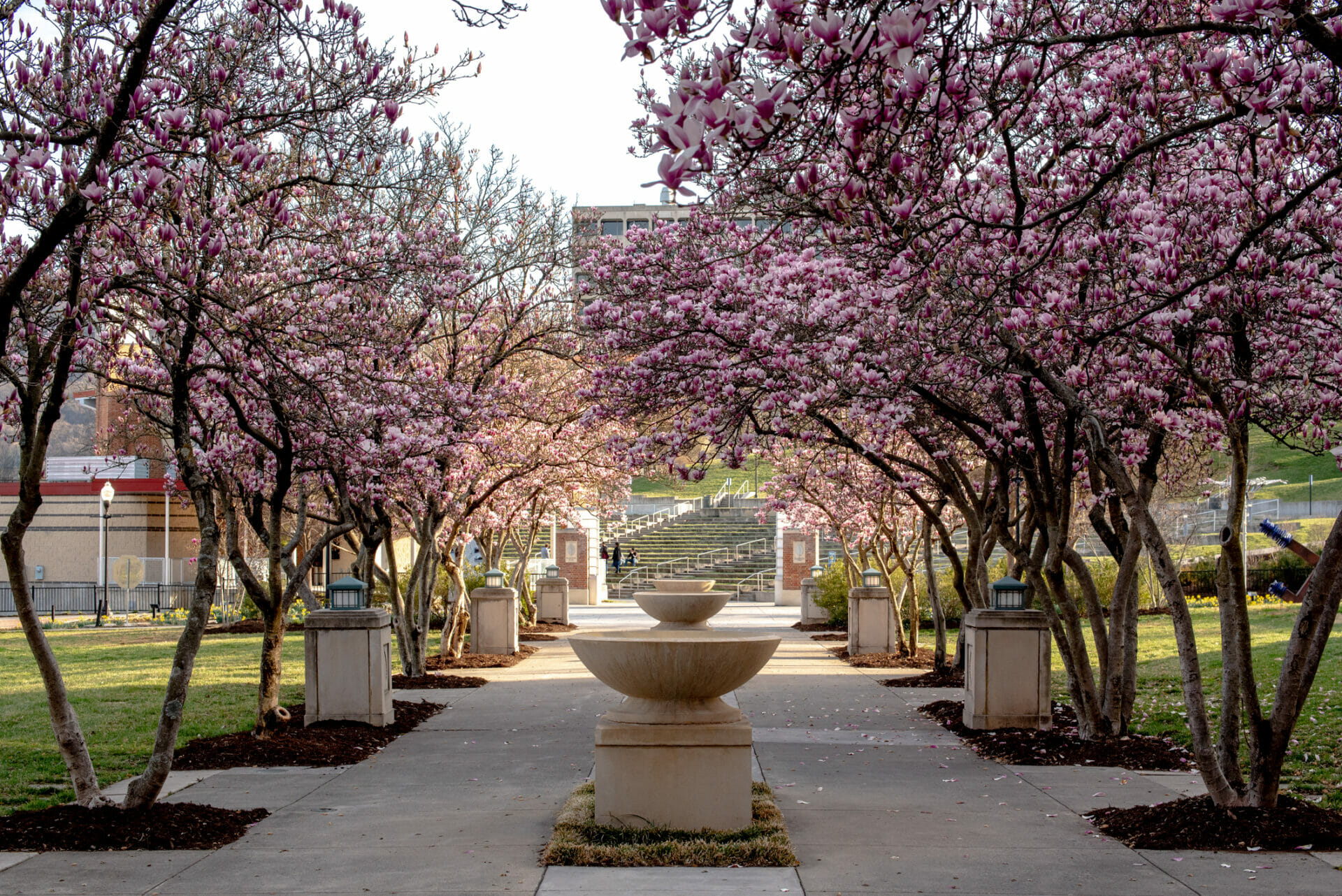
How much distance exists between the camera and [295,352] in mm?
10969

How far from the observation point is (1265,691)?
13664 mm

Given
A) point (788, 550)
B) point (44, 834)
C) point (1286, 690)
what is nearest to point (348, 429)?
point (44, 834)

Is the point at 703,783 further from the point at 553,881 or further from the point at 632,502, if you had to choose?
the point at 632,502

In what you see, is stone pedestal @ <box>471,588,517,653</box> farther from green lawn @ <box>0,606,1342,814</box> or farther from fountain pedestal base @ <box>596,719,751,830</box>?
fountain pedestal base @ <box>596,719,751,830</box>

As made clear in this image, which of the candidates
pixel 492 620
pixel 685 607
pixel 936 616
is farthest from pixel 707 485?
pixel 685 607

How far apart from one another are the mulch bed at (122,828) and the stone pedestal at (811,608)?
2224 centimetres

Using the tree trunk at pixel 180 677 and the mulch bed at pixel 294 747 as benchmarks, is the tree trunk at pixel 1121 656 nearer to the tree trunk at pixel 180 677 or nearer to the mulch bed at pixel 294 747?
the mulch bed at pixel 294 747

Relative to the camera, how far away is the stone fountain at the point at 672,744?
281 inches

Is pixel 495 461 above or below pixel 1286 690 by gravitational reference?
above

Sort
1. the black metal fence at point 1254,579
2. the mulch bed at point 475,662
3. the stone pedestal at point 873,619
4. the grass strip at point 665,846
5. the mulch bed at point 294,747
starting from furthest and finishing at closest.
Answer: the black metal fence at point 1254,579 < the stone pedestal at point 873,619 < the mulch bed at point 475,662 < the mulch bed at point 294,747 < the grass strip at point 665,846

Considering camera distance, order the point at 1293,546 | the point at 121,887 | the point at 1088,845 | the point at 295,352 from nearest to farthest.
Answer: the point at 121,887 < the point at 1088,845 < the point at 1293,546 < the point at 295,352

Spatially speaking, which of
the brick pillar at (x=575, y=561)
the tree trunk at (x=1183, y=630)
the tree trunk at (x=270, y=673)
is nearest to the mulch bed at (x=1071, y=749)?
the tree trunk at (x=1183, y=630)

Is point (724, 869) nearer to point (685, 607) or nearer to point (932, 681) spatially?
point (685, 607)

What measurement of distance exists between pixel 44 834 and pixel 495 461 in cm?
1010
